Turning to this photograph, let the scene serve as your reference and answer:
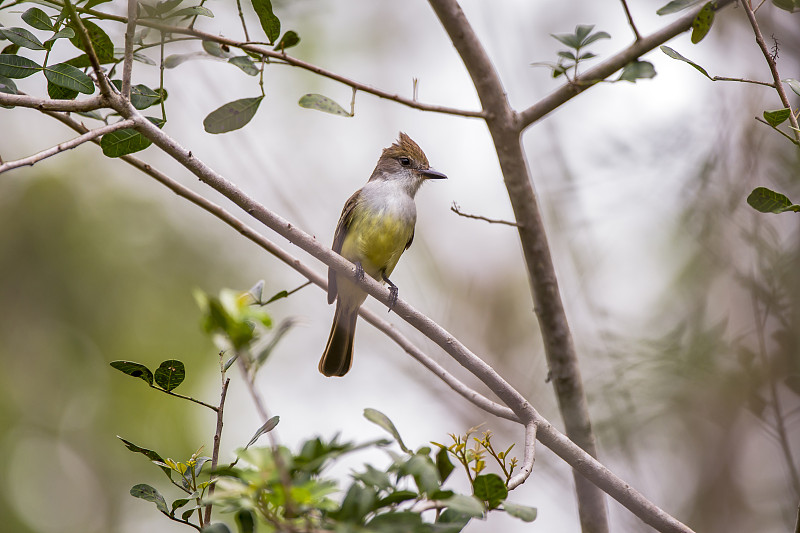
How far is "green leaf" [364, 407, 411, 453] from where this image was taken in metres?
1.56

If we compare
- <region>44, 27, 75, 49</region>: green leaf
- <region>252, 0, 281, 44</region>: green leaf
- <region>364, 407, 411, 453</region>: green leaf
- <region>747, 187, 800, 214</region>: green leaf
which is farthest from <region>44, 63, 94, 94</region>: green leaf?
<region>747, 187, 800, 214</region>: green leaf

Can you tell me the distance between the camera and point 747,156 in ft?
13.9

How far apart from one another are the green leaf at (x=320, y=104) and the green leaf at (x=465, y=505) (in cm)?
144

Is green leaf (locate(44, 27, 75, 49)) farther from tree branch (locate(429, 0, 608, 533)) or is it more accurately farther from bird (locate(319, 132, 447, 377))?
bird (locate(319, 132, 447, 377))

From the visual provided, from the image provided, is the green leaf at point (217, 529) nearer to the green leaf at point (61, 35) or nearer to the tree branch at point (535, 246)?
the green leaf at point (61, 35)

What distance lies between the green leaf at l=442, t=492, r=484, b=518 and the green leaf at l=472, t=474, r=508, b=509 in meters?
0.17

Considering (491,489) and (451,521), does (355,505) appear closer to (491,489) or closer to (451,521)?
(451,521)

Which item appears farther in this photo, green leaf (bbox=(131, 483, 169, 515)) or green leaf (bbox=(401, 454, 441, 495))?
green leaf (bbox=(131, 483, 169, 515))

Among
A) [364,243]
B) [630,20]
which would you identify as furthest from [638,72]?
[364,243]

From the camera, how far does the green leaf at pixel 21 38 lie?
2.13 meters

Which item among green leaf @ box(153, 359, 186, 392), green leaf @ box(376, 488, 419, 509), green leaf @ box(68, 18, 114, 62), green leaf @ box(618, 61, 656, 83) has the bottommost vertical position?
green leaf @ box(376, 488, 419, 509)

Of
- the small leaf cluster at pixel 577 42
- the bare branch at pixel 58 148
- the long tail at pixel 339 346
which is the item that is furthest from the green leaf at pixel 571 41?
the long tail at pixel 339 346

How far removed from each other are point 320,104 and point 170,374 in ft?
3.23

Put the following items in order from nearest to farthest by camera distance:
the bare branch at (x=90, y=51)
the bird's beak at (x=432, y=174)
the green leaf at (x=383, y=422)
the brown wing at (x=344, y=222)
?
the green leaf at (x=383, y=422), the bare branch at (x=90, y=51), the brown wing at (x=344, y=222), the bird's beak at (x=432, y=174)
